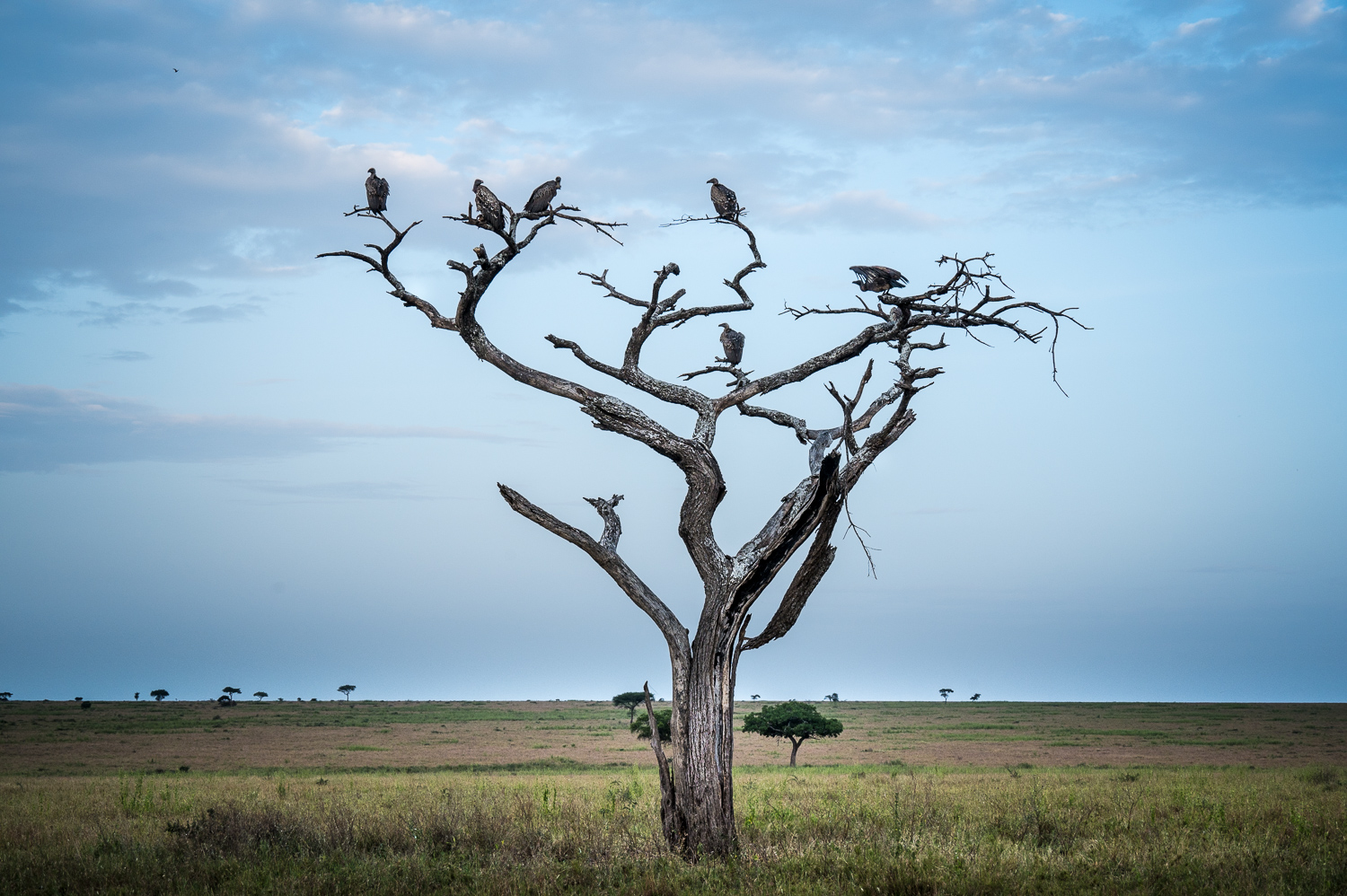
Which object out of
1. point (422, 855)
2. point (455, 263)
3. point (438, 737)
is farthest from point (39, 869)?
point (438, 737)

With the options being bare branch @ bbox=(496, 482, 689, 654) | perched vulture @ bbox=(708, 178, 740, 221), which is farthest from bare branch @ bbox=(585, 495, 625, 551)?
perched vulture @ bbox=(708, 178, 740, 221)

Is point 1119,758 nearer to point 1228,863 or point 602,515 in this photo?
point 1228,863

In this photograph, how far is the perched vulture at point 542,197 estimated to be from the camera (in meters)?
10.6

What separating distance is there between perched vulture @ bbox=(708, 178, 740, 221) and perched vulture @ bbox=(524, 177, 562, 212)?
6.00ft

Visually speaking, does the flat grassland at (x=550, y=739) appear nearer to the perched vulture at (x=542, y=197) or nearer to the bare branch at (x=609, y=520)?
the bare branch at (x=609, y=520)

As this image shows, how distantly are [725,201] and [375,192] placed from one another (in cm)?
396

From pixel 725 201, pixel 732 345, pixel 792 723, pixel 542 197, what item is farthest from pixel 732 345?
pixel 792 723

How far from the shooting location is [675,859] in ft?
28.9

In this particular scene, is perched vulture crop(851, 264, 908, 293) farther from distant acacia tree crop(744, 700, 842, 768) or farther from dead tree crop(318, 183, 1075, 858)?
distant acacia tree crop(744, 700, 842, 768)

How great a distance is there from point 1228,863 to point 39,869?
1171 centimetres

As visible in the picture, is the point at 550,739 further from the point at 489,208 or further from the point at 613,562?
the point at 489,208

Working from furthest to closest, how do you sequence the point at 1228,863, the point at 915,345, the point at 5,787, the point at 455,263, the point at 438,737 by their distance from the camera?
the point at 438,737
the point at 5,787
the point at 915,345
the point at 455,263
the point at 1228,863

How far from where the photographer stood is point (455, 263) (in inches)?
401

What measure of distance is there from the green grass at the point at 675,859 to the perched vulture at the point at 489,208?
652cm
